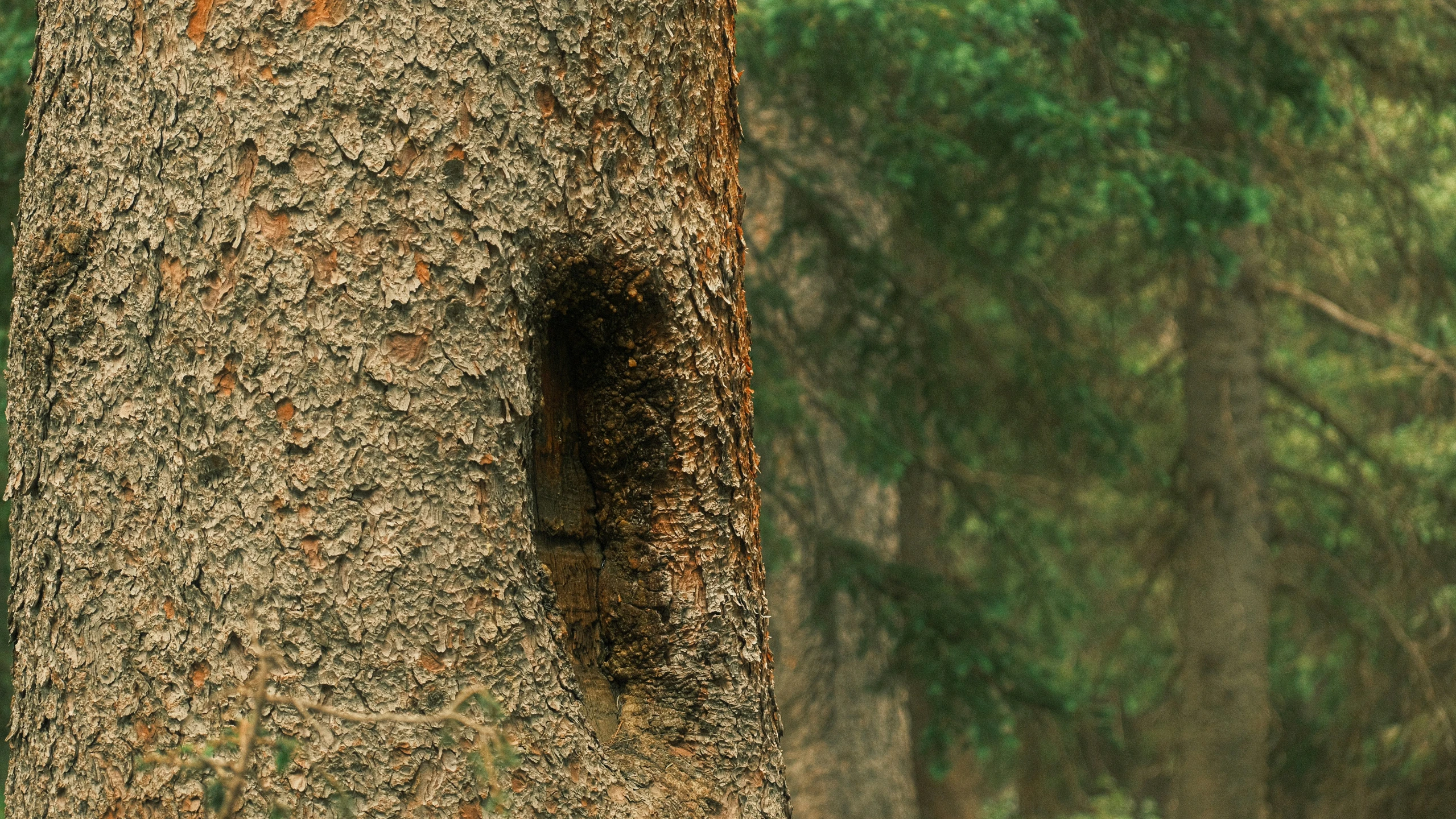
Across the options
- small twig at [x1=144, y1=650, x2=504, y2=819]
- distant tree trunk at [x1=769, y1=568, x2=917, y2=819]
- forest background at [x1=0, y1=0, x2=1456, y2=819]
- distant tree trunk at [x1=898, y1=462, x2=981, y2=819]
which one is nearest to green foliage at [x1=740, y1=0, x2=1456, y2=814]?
forest background at [x1=0, y1=0, x2=1456, y2=819]

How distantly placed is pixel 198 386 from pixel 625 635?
80cm

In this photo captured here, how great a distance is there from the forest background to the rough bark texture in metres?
0.02

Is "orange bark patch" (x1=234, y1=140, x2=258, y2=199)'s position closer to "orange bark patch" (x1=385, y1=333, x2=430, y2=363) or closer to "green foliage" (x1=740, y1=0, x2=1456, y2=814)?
"orange bark patch" (x1=385, y1=333, x2=430, y2=363)

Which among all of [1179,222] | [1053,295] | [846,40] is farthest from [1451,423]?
[846,40]

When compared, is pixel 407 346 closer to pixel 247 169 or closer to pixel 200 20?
pixel 247 169

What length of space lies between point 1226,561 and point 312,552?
857 cm

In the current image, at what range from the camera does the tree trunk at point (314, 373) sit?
197 centimetres

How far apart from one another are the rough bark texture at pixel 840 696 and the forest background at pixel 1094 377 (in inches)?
0.9

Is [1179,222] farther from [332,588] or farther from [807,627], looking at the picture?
[332,588]

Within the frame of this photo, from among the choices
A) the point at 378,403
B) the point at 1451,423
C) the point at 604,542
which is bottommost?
the point at 604,542

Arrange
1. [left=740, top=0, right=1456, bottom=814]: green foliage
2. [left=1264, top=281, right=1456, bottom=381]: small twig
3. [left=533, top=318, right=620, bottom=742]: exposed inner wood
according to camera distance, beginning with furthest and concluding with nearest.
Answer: [left=1264, top=281, right=1456, bottom=381]: small twig, [left=740, top=0, right=1456, bottom=814]: green foliage, [left=533, top=318, right=620, bottom=742]: exposed inner wood

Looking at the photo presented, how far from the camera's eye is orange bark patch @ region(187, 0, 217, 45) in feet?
6.63

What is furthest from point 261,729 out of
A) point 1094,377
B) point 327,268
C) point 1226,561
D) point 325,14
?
point 1226,561

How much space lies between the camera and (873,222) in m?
8.40
